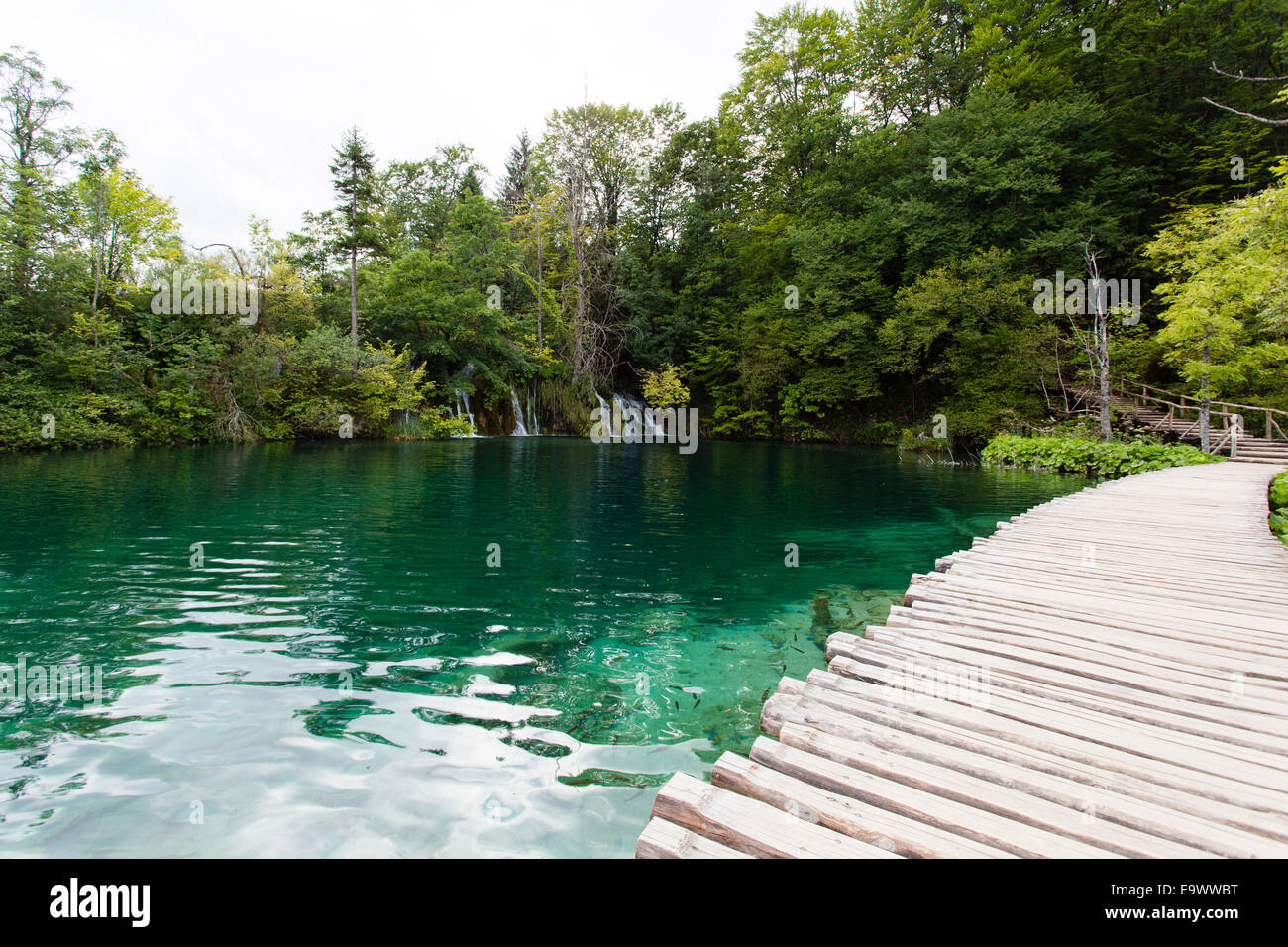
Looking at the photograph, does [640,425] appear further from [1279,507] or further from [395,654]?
[395,654]

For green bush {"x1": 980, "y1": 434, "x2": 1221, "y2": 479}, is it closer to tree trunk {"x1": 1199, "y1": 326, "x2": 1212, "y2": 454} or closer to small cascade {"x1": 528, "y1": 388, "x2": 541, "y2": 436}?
tree trunk {"x1": 1199, "y1": 326, "x2": 1212, "y2": 454}

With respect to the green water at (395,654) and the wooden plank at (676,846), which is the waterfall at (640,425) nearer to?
the green water at (395,654)

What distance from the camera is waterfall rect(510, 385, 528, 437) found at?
34875 mm

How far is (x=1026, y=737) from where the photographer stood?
97.7 inches

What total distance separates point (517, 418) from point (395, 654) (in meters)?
31.5

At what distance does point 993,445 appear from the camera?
22.5 meters

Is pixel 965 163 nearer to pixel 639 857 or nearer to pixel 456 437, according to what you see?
pixel 456 437

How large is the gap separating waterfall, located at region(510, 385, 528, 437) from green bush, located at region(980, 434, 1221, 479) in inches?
959

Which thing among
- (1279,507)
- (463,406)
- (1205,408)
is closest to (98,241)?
(463,406)

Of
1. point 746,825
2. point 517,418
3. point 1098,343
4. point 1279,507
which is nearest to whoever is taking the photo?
point 746,825

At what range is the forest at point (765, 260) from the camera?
2131 cm

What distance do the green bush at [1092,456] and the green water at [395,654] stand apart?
8.54m

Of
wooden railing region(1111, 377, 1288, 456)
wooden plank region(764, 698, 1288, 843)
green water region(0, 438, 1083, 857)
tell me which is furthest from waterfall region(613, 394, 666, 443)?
wooden plank region(764, 698, 1288, 843)
